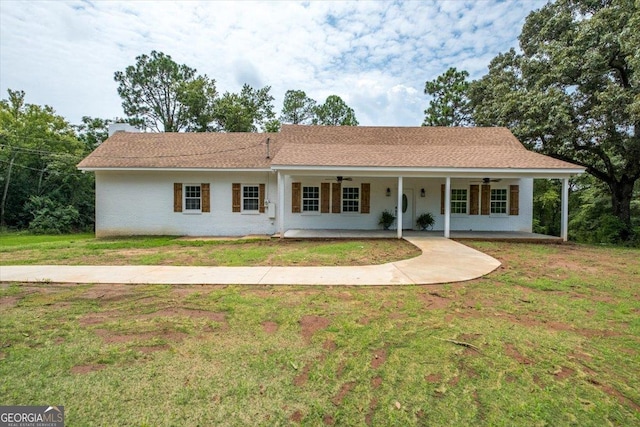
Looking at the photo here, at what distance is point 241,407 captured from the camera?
7.70 ft

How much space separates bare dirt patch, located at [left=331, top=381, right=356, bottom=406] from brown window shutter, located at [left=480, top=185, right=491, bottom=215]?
43.6 ft

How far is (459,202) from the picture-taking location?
14.0m

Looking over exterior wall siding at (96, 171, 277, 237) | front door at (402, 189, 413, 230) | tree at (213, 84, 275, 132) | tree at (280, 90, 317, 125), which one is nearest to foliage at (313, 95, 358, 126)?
tree at (280, 90, 317, 125)

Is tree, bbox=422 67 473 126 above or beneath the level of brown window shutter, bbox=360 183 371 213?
above

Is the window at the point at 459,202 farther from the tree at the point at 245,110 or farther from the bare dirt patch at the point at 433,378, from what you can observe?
the tree at the point at 245,110

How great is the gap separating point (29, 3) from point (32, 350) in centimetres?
1225

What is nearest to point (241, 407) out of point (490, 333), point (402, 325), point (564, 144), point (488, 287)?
point (402, 325)

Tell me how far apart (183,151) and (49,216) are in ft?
29.9

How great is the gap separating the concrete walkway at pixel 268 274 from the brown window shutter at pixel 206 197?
6802 mm

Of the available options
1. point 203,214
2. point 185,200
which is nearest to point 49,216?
point 185,200

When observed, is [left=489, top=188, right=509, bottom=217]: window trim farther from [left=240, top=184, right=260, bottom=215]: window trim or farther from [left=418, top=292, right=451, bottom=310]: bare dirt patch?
[left=418, top=292, right=451, bottom=310]: bare dirt patch

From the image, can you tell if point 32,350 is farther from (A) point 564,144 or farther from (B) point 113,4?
(A) point 564,144

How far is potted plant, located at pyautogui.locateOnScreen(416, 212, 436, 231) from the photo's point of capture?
44.9 feet

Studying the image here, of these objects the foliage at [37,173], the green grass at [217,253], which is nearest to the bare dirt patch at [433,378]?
the green grass at [217,253]
